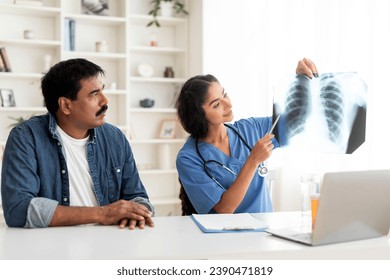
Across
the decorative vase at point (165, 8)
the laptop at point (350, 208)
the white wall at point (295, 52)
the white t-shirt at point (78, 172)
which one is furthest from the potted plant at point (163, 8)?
the laptop at point (350, 208)

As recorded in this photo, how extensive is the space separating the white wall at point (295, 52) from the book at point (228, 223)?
171cm

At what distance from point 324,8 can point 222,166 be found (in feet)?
6.35

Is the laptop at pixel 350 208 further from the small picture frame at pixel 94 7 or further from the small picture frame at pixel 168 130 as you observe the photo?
the small picture frame at pixel 94 7

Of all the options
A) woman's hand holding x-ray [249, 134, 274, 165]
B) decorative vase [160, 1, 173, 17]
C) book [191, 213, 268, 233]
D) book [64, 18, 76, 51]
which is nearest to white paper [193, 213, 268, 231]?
book [191, 213, 268, 233]

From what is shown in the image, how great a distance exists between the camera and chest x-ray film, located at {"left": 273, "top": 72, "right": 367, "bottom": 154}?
190 cm

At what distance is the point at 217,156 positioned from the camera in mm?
2146

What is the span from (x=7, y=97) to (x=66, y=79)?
2.32 meters

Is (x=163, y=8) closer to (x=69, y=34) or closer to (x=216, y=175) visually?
(x=69, y=34)

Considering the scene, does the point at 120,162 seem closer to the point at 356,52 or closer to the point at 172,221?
the point at 172,221

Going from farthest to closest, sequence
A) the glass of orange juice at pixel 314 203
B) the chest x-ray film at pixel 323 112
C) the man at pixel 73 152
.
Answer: the chest x-ray film at pixel 323 112
the man at pixel 73 152
the glass of orange juice at pixel 314 203

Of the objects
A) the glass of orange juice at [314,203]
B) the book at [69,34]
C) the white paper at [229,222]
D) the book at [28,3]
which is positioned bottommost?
the white paper at [229,222]

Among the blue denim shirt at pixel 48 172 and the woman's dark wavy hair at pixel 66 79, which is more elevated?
the woman's dark wavy hair at pixel 66 79

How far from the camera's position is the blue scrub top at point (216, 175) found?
79.7 inches

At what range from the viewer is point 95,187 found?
1.95 metres
